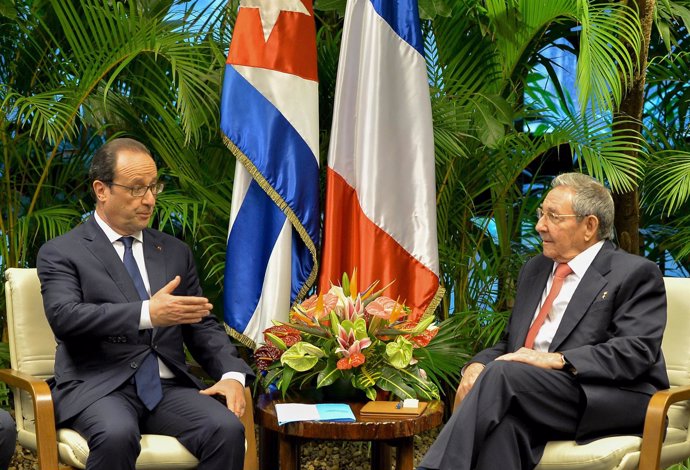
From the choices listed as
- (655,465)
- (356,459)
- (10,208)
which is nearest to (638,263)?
(655,465)

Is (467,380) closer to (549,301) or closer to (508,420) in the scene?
(508,420)

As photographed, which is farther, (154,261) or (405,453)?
(154,261)

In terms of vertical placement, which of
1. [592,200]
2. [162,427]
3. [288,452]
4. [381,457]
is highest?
[592,200]

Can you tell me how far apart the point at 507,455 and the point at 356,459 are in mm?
1785

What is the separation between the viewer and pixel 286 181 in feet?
14.6

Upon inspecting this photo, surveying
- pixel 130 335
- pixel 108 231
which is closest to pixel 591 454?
pixel 130 335

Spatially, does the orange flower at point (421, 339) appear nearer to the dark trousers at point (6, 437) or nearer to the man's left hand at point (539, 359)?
the man's left hand at point (539, 359)

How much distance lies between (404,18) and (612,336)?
1.72 m

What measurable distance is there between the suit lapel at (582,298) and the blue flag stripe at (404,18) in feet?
4.47

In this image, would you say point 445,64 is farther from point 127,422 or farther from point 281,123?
point 127,422

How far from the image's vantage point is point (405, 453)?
363 cm

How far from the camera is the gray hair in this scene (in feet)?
12.4

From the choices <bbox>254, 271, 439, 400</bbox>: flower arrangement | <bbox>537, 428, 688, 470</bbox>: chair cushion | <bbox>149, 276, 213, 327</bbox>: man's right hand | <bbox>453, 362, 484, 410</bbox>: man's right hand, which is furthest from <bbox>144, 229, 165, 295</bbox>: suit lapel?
<bbox>537, 428, 688, 470</bbox>: chair cushion

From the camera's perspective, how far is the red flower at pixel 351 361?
3641 mm
